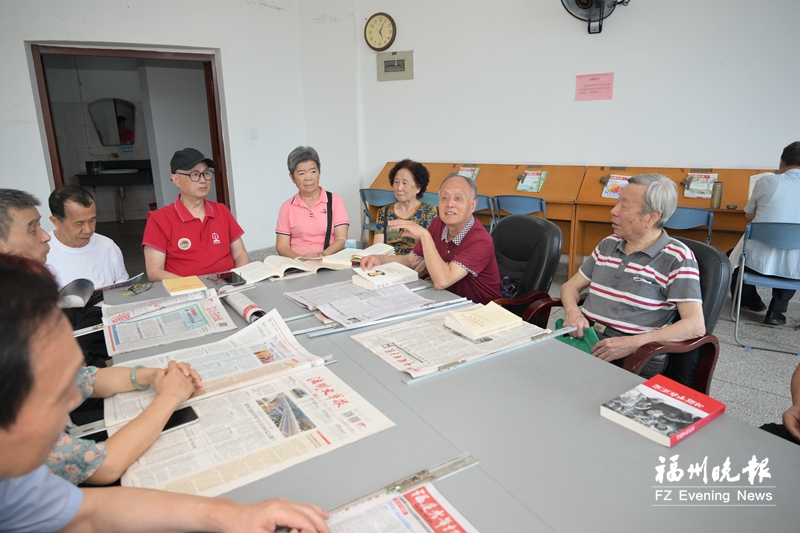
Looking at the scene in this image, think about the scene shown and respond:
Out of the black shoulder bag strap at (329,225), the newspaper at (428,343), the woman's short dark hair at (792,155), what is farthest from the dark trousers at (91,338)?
the woman's short dark hair at (792,155)

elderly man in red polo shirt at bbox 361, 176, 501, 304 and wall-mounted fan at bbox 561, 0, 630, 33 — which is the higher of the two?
wall-mounted fan at bbox 561, 0, 630, 33

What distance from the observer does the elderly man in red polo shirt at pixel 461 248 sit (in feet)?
7.19

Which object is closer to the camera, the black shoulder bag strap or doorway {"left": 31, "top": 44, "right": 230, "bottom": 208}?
the black shoulder bag strap

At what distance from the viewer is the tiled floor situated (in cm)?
250

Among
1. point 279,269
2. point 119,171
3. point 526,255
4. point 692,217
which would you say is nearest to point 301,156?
point 279,269

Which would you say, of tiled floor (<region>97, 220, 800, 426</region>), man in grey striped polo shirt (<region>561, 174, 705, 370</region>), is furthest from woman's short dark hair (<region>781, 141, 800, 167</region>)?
man in grey striped polo shirt (<region>561, 174, 705, 370</region>)

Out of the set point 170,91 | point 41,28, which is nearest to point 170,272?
point 41,28

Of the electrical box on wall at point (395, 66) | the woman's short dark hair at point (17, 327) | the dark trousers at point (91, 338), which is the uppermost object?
the electrical box on wall at point (395, 66)

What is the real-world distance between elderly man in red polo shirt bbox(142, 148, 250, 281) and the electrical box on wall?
3409 millimetres

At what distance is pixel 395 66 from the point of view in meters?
5.62

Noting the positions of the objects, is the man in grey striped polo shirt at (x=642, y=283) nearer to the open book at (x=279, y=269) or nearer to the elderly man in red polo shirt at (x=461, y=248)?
the elderly man in red polo shirt at (x=461, y=248)

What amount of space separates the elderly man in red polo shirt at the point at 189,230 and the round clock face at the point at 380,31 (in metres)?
3.52

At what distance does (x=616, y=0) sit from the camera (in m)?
4.28

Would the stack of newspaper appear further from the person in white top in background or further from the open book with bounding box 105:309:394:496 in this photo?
the person in white top in background
